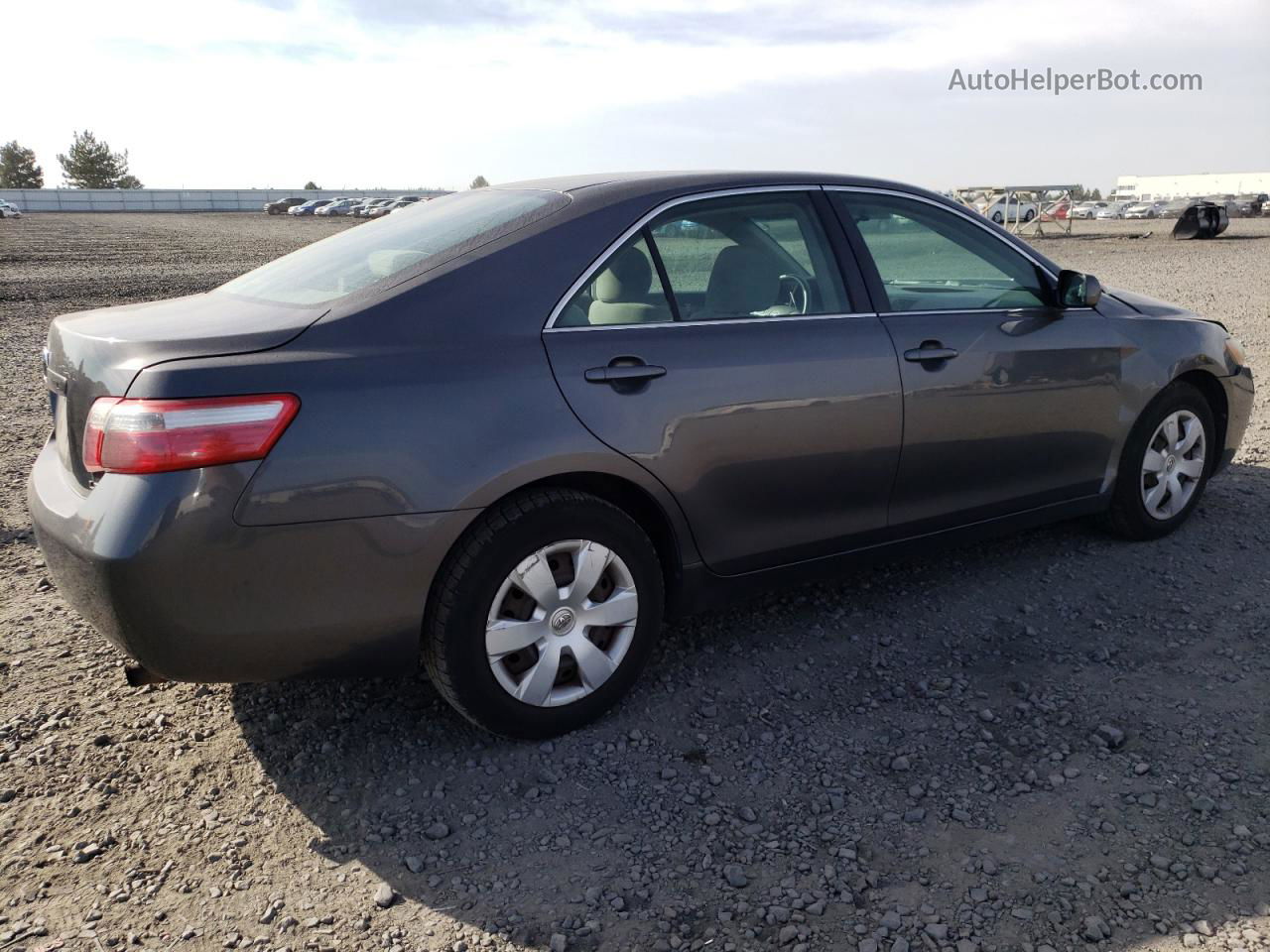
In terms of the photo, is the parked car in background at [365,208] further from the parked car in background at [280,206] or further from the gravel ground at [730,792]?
the gravel ground at [730,792]

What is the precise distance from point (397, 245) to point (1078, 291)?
2.64 m

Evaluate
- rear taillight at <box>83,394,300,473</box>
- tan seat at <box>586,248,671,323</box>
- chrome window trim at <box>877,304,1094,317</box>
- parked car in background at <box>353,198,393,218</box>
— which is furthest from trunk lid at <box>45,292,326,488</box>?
parked car in background at <box>353,198,393,218</box>

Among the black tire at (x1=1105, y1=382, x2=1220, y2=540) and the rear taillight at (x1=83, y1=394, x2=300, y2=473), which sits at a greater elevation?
the rear taillight at (x1=83, y1=394, x2=300, y2=473)

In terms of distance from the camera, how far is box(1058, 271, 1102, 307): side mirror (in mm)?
4168

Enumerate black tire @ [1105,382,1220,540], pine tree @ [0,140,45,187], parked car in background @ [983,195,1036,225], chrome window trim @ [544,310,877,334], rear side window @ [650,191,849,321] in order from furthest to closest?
pine tree @ [0,140,45,187]
parked car in background @ [983,195,1036,225]
black tire @ [1105,382,1220,540]
rear side window @ [650,191,849,321]
chrome window trim @ [544,310,877,334]

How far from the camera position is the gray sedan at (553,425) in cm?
264

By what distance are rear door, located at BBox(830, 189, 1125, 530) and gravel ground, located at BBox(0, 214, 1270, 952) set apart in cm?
51

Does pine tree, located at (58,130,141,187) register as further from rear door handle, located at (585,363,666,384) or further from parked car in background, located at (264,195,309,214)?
rear door handle, located at (585,363,666,384)

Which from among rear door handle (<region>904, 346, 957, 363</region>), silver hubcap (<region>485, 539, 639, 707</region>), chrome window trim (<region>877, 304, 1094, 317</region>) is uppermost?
chrome window trim (<region>877, 304, 1094, 317</region>)

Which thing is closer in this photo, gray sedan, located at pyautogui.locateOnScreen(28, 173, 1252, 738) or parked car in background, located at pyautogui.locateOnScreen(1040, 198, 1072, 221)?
gray sedan, located at pyautogui.locateOnScreen(28, 173, 1252, 738)

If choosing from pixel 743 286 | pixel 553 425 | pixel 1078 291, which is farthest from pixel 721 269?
pixel 1078 291

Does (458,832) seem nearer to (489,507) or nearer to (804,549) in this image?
(489,507)

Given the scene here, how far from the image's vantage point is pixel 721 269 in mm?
3613

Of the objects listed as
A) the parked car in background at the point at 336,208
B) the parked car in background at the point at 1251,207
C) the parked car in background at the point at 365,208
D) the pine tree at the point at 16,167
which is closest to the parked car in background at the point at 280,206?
the parked car in background at the point at 336,208
